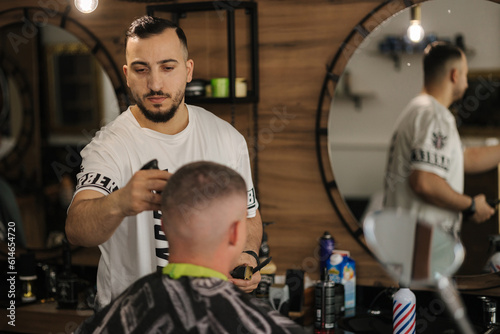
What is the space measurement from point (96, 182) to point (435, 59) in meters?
1.58

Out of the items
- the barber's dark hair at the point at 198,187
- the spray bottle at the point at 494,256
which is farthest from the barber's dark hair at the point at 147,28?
the spray bottle at the point at 494,256

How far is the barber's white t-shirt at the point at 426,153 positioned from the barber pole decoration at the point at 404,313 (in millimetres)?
444

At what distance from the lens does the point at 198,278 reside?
5.40 feet

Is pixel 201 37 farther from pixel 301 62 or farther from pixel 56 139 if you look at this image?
pixel 56 139

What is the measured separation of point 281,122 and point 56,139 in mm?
1380

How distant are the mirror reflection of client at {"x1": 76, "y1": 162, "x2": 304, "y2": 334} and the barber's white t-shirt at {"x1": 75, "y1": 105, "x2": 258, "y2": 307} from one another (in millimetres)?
593

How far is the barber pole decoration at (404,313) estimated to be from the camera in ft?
7.98

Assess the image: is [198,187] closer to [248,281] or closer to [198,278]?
[198,278]

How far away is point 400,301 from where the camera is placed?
7.99 ft

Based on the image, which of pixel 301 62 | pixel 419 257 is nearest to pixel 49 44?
pixel 301 62

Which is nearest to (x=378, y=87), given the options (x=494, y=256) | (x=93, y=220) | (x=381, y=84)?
(x=381, y=84)

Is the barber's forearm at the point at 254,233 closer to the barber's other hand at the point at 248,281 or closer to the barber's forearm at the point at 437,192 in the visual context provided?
the barber's other hand at the point at 248,281

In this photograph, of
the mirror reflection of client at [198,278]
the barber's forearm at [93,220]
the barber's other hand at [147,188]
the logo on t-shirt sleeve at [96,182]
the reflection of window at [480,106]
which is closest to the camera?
the mirror reflection of client at [198,278]

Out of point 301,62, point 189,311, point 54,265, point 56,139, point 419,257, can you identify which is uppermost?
point 301,62
